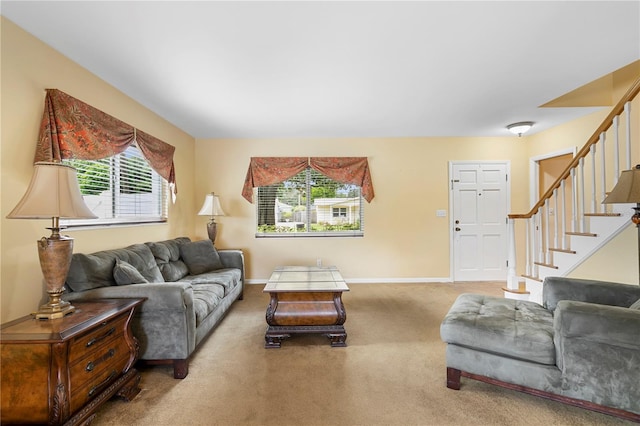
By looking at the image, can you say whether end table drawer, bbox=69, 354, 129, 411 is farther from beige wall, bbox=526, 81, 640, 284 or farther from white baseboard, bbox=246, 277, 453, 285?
beige wall, bbox=526, 81, 640, 284

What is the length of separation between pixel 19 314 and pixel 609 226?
4487mm

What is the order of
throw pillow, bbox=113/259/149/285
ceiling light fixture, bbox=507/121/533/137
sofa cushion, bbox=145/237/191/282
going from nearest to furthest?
throw pillow, bbox=113/259/149/285
sofa cushion, bbox=145/237/191/282
ceiling light fixture, bbox=507/121/533/137

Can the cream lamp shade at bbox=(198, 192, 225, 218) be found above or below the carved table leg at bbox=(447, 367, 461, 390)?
above

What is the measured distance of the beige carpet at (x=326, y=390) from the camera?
5.18ft

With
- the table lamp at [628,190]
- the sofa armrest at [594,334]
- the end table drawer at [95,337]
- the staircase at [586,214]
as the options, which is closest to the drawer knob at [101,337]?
the end table drawer at [95,337]

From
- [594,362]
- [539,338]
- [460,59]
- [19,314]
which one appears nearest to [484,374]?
[539,338]

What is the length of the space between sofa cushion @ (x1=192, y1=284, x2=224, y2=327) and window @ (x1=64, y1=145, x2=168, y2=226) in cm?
110

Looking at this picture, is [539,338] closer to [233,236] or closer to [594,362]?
[594,362]

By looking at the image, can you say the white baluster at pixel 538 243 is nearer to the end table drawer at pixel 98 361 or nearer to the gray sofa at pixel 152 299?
the gray sofa at pixel 152 299

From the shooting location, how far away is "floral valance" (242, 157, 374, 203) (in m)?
4.40

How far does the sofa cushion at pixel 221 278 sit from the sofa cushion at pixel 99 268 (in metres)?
0.43

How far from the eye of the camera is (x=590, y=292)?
2.00m

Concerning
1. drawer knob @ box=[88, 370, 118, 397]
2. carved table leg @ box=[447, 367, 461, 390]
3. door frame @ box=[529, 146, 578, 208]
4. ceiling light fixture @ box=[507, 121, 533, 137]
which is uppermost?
ceiling light fixture @ box=[507, 121, 533, 137]

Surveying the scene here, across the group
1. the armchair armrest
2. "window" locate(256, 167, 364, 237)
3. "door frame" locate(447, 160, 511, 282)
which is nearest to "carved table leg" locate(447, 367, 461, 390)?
the armchair armrest
